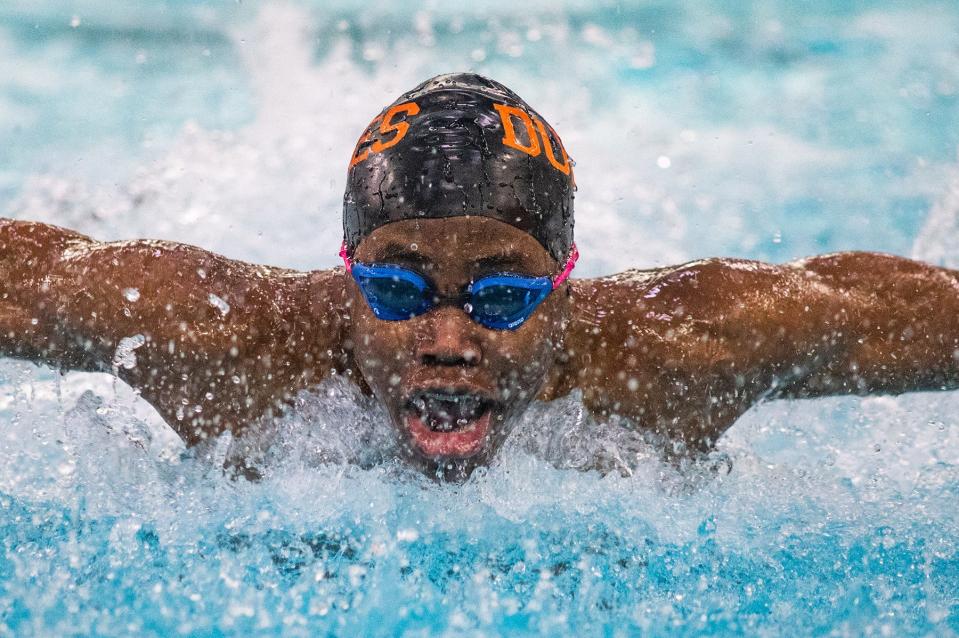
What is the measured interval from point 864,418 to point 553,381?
1192 millimetres

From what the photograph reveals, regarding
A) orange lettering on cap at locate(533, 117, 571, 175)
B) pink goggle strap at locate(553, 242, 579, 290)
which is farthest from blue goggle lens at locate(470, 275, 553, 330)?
orange lettering on cap at locate(533, 117, 571, 175)

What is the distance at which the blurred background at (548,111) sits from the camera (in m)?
4.75

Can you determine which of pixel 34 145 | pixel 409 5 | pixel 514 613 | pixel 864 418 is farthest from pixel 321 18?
pixel 514 613

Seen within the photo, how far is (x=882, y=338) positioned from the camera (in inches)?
100

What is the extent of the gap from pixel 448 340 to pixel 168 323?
0.67m

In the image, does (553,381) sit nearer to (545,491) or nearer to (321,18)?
(545,491)

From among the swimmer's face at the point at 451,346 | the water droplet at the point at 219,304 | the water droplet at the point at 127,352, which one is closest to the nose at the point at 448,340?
the swimmer's face at the point at 451,346

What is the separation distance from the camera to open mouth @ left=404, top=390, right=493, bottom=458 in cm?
219

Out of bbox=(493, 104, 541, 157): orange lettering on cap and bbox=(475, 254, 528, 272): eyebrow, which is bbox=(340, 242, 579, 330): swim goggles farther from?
bbox=(493, 104, 541, 157): orange lettering on cap

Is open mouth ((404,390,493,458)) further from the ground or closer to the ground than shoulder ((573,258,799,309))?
closer to the ground

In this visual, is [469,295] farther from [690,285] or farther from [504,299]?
[690,285]

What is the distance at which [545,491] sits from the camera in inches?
98.0

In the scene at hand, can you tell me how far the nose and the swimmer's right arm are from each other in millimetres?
384

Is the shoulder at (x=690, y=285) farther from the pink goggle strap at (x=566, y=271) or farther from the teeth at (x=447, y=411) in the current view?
the teeth at (x=447, y=411)
